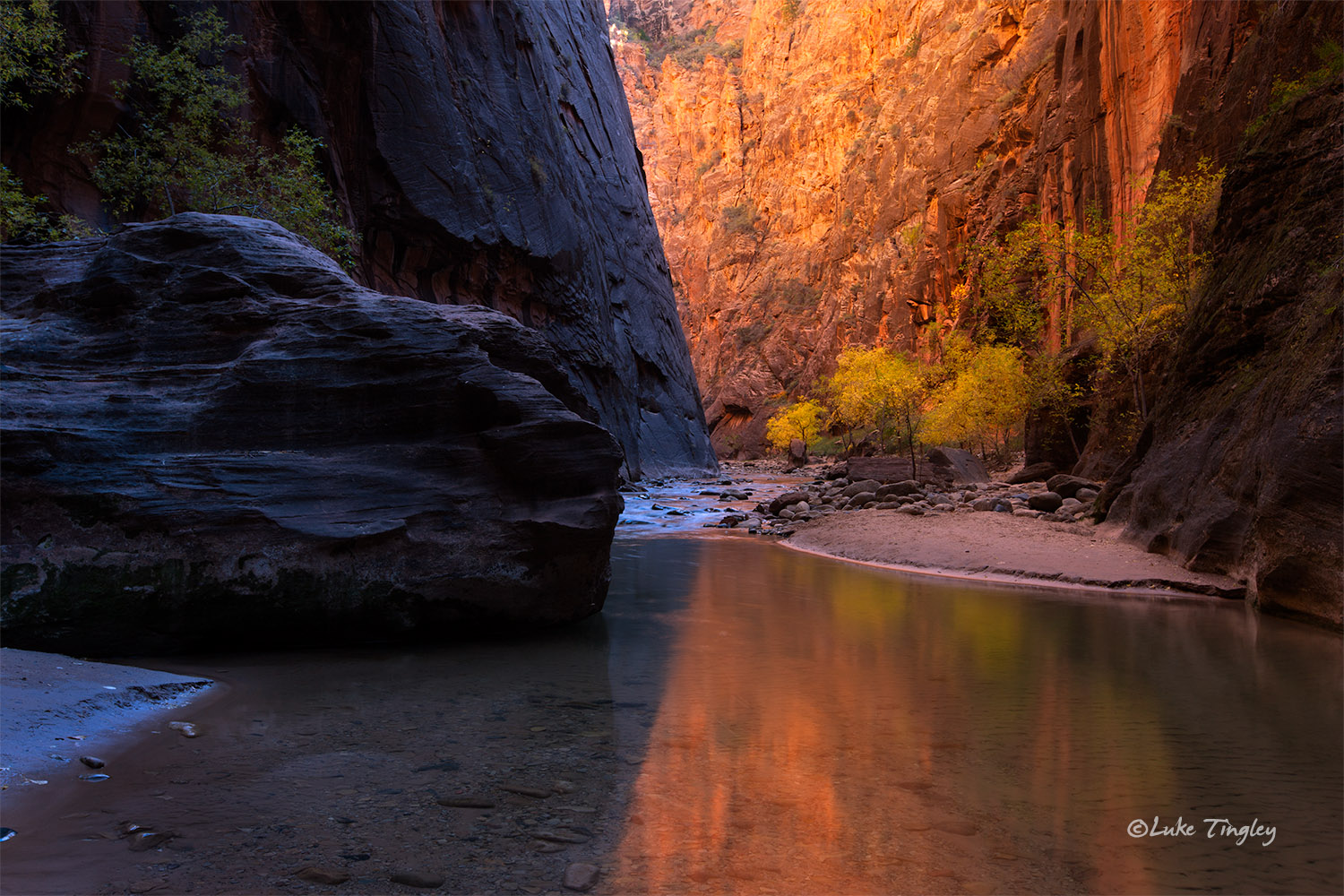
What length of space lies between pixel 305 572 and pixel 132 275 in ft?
11.3

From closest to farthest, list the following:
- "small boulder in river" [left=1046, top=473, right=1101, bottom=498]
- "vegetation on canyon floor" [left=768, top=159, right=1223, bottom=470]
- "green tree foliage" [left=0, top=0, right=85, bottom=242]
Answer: "green tree foliage" [left=0, top=0, right=85, bottom=242] < "small boulder in river" [left=1046, top=473, right=1101, bottom=498] < "vegetation on canyon floor" [left=768, top=159, right=1223, bottom=470]

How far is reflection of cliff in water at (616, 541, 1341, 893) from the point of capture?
299 centimetres

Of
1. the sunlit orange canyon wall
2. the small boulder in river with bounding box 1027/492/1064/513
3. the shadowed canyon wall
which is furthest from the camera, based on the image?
the sunlit orange canyon wall

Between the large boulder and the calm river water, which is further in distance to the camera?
the large boulder

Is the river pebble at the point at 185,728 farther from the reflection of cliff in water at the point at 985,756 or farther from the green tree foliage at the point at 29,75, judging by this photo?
the green tree foliage at the point at 29,75

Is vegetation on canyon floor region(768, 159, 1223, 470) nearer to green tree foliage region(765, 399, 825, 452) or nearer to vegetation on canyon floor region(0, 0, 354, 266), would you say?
vegetation on canyon floor region(0, 0, 354, 266)

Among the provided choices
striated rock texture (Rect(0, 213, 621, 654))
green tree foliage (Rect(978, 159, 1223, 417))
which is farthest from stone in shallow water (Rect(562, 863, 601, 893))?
green tree foliage (Rect(978, 159, 1223, 417))

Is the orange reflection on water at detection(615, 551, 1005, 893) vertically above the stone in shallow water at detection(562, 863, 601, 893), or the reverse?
the stone in shallow water at detection(562, 863, 601, 893)

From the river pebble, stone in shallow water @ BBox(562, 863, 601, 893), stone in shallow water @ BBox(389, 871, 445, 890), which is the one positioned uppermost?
the river pebble

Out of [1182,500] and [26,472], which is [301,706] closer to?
[26,472]

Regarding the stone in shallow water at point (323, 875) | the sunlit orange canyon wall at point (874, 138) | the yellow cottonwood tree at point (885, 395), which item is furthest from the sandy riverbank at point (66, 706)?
the yellow cottonwood tree at point (885, 395)

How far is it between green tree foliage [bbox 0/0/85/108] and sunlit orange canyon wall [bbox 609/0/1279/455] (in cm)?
2288

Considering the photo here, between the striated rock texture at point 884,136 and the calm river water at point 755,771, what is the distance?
1272cm

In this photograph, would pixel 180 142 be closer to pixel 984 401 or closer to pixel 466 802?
pixel 466 802
